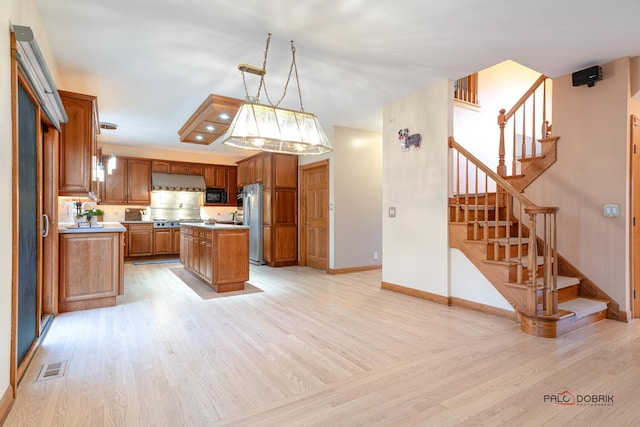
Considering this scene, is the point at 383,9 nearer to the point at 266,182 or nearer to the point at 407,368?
the point at 407,368

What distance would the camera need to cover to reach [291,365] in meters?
2.32

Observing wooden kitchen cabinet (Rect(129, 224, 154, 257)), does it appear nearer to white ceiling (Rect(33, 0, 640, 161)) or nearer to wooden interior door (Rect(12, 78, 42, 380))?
white ceiling (Rect(33, 0, 640, 161))

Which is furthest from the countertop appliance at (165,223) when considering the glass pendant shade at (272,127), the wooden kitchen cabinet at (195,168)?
the glass pendant shade at (272,127)

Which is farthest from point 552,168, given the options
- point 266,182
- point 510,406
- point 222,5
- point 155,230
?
point 155,230

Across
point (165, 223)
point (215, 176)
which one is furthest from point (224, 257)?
point (215, 176)

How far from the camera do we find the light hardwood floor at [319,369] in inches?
69.2

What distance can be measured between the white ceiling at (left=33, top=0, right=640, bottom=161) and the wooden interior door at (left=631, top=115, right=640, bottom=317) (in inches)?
31.1

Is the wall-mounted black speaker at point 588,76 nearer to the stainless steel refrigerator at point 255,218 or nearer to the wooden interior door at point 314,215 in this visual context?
the wooden interior door at point 314,215

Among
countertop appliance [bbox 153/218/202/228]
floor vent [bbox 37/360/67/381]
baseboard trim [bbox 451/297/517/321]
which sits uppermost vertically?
countertop appliance [bbox 153/218/202/228]

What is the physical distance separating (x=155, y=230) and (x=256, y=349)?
593 centimetres

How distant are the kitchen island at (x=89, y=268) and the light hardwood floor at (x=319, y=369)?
0.56 feet

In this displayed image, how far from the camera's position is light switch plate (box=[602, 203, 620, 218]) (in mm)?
3273

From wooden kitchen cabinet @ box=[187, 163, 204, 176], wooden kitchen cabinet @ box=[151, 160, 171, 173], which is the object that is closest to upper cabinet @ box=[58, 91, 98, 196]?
wooden kitchen cabinet @ box=[151, 160, 171, 173]

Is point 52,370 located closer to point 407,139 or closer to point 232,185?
point 407,139
